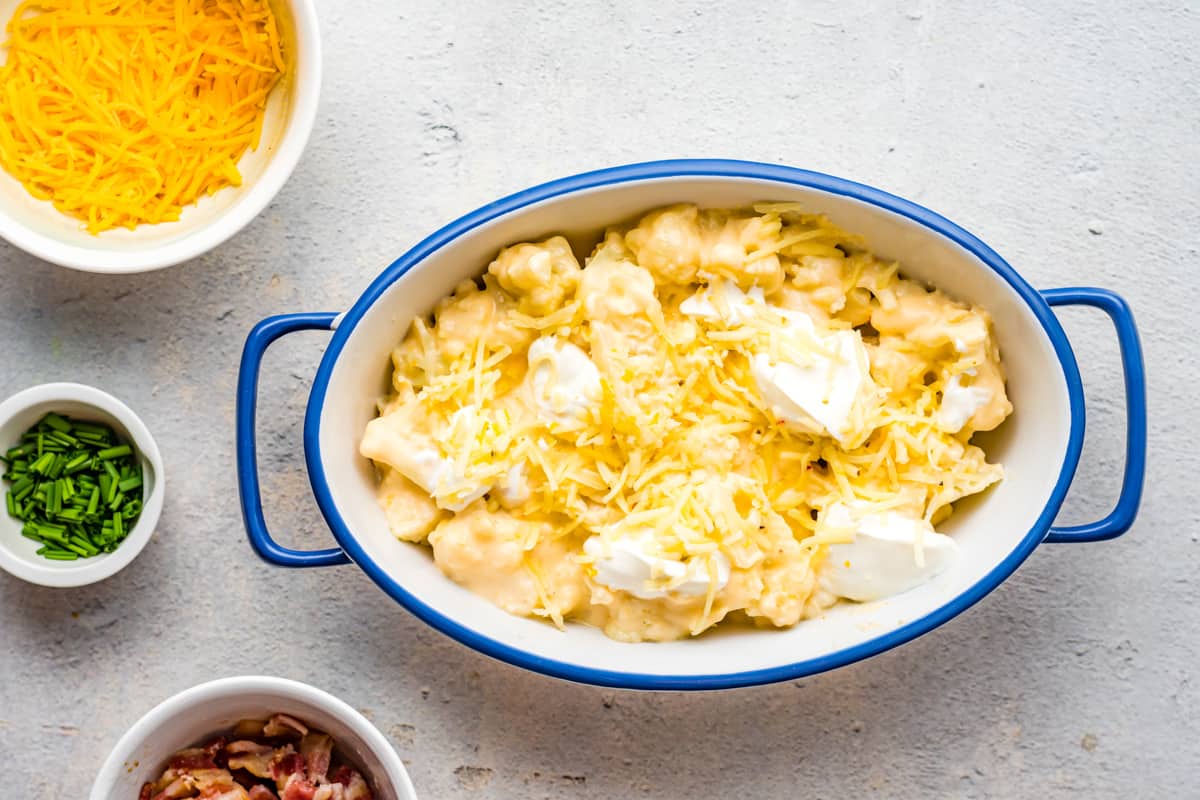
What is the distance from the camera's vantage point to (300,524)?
1.76 m

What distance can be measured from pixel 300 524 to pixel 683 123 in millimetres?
872

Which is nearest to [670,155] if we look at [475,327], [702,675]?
[475,327]

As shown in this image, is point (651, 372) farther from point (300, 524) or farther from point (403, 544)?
point (300, 524)

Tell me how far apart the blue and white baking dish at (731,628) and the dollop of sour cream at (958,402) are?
0.28 ft

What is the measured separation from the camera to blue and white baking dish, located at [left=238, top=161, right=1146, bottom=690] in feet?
4.86

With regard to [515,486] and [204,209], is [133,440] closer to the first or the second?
[204,209]

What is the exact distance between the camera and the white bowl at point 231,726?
150cm

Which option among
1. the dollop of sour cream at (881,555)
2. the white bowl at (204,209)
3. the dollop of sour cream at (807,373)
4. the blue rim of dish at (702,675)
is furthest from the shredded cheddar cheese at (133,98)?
the dollop of sour cream at (881,555)

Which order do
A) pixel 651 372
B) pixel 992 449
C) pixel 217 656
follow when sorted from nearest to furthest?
pixel 651 372 → pixel 992 449 → pixel 217 656

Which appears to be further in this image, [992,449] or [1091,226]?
[1091,226]

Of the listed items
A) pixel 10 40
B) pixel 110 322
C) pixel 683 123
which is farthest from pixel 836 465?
pixel 10 40

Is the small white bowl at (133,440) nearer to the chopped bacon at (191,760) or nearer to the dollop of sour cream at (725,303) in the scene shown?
the chopped bacon at (191,760)

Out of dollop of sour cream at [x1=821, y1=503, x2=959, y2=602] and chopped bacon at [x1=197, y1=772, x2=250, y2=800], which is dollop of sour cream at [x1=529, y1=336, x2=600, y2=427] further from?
chopped bacon at [x1=197, y1=772, x2=250, y2=800]

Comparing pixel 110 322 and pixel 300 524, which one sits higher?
pixel 110 322
